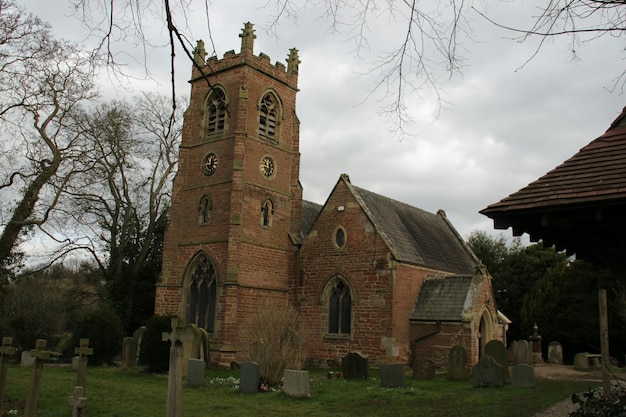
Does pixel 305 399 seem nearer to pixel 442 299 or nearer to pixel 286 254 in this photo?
pixel 442 299

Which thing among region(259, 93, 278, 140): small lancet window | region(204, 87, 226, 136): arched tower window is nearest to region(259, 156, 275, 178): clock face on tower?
region(259, 93, 278, 140): small lancet window

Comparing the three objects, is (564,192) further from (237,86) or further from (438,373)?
(237,86)

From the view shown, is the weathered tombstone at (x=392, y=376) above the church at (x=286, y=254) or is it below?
below

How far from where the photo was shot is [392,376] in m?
16.0

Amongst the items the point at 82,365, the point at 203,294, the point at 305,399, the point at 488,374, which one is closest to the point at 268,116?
the point at 203,294

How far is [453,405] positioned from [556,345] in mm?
19415

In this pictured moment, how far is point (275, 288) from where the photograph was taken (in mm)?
24828

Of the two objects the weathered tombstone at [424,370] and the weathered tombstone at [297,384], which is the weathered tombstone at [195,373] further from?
the weathered tombstone at [424,370]

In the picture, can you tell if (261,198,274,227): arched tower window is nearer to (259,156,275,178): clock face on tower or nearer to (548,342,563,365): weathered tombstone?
(259,156,275,178): clock face on tower

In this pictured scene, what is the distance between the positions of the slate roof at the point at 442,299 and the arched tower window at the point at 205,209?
9781 mm

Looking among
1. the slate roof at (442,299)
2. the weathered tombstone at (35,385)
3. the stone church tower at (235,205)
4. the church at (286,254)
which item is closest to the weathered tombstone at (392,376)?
the church at (286,254)

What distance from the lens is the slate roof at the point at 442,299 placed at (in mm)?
22062

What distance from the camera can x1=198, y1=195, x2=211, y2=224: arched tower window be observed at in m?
25.2

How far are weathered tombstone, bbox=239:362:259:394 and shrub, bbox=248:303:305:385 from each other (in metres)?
1.26
